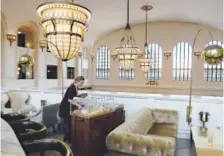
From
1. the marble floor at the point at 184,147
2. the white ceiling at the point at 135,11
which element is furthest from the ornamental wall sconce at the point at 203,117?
the white ceiling at the point at 135,11

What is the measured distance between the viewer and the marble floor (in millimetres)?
4121

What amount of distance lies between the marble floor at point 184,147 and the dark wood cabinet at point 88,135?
1.53 metres

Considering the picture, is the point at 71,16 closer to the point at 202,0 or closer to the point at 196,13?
the point at 202,0

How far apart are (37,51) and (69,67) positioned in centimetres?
224

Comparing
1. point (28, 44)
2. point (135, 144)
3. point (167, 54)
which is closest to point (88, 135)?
point (135, 144)

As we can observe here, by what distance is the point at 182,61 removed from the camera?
36.0ft

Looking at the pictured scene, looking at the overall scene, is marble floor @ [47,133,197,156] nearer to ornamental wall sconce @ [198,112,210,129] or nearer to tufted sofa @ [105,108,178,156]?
ornamental wall sconce @ [198,112,210,129]

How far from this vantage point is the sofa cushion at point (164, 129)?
4.29 metres

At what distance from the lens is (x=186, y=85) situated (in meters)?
10.7

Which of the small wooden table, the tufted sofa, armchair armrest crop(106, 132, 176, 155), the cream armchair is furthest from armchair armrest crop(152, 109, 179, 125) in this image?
the cream armchair

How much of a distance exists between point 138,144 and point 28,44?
26.9 feet

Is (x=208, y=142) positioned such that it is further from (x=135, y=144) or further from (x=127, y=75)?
(x=127, y=75)

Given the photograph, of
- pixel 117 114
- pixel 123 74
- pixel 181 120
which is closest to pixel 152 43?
pixel 123 74

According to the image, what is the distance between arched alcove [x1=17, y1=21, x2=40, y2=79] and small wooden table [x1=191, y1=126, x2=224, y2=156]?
7.41 m
